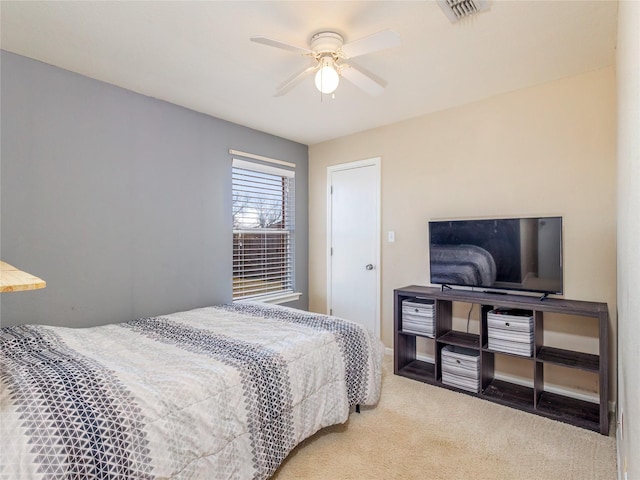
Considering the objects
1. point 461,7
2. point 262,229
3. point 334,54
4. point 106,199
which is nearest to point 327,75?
point 334,54

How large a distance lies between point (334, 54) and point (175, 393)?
193 centimetres

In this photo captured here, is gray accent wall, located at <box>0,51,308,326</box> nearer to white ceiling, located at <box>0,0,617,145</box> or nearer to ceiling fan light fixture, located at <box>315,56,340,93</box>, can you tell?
white ceiling, located at <box>0,0,617,145</box>

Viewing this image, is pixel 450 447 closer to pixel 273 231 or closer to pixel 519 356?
pixel 519 356

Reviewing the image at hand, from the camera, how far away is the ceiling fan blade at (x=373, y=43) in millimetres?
1638

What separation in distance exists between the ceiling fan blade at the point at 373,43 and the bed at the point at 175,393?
168 cm

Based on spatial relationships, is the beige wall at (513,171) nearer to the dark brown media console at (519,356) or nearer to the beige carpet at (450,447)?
the dark brown media console at (519,356)

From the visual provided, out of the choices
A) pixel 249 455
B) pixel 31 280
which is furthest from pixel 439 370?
pixel 31 280

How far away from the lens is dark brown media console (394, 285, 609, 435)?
217 cm

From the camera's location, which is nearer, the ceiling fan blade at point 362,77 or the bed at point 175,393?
the bed at point 175,393

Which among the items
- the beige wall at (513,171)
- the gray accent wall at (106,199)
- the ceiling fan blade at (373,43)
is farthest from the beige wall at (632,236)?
the gray accent wall at (106,199)

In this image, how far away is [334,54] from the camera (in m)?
1.96

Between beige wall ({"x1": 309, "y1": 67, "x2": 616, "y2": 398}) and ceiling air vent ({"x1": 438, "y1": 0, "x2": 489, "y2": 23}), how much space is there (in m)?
1.25

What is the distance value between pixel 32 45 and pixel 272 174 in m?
2.23

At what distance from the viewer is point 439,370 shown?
2898 mm
